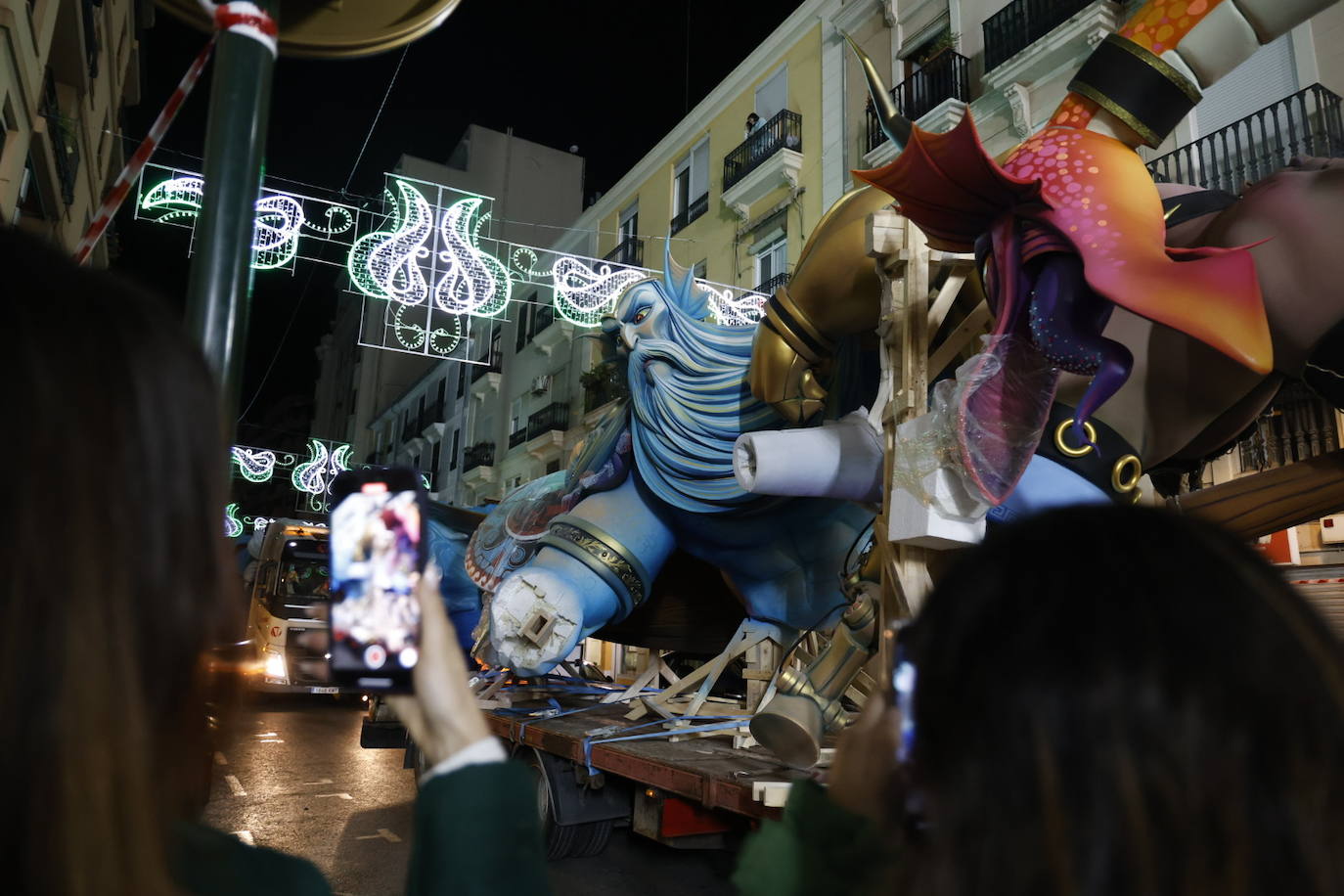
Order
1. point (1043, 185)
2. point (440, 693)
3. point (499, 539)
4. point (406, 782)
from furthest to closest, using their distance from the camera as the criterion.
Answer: point (406, 782)
point (499, 539)
point (1043, 185)
point (440, 693)

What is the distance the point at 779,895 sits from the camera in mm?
1219

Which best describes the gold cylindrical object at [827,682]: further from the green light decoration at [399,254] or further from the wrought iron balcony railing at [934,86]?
the wrought iron balcony railing at [934,86]

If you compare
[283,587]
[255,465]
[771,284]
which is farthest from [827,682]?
[255,465]

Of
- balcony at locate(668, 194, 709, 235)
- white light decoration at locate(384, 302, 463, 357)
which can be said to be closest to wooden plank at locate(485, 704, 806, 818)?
white light decoration at locate(384, 302, 463, 357)

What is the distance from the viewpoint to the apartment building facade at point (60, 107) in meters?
8.76

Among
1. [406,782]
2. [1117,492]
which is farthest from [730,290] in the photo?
[1117,492]

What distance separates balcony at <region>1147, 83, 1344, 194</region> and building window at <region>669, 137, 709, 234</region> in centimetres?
783

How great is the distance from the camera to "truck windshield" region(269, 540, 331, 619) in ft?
42.8

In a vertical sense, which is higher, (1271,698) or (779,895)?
(1271,698)

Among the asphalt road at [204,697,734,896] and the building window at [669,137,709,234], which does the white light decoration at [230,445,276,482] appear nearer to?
the building window at [669,137,709,234]

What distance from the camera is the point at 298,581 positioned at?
529 inches

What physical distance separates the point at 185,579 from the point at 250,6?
77cm

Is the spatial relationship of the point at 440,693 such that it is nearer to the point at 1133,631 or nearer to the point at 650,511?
the point at 1133,631

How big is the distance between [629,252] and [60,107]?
822cm
